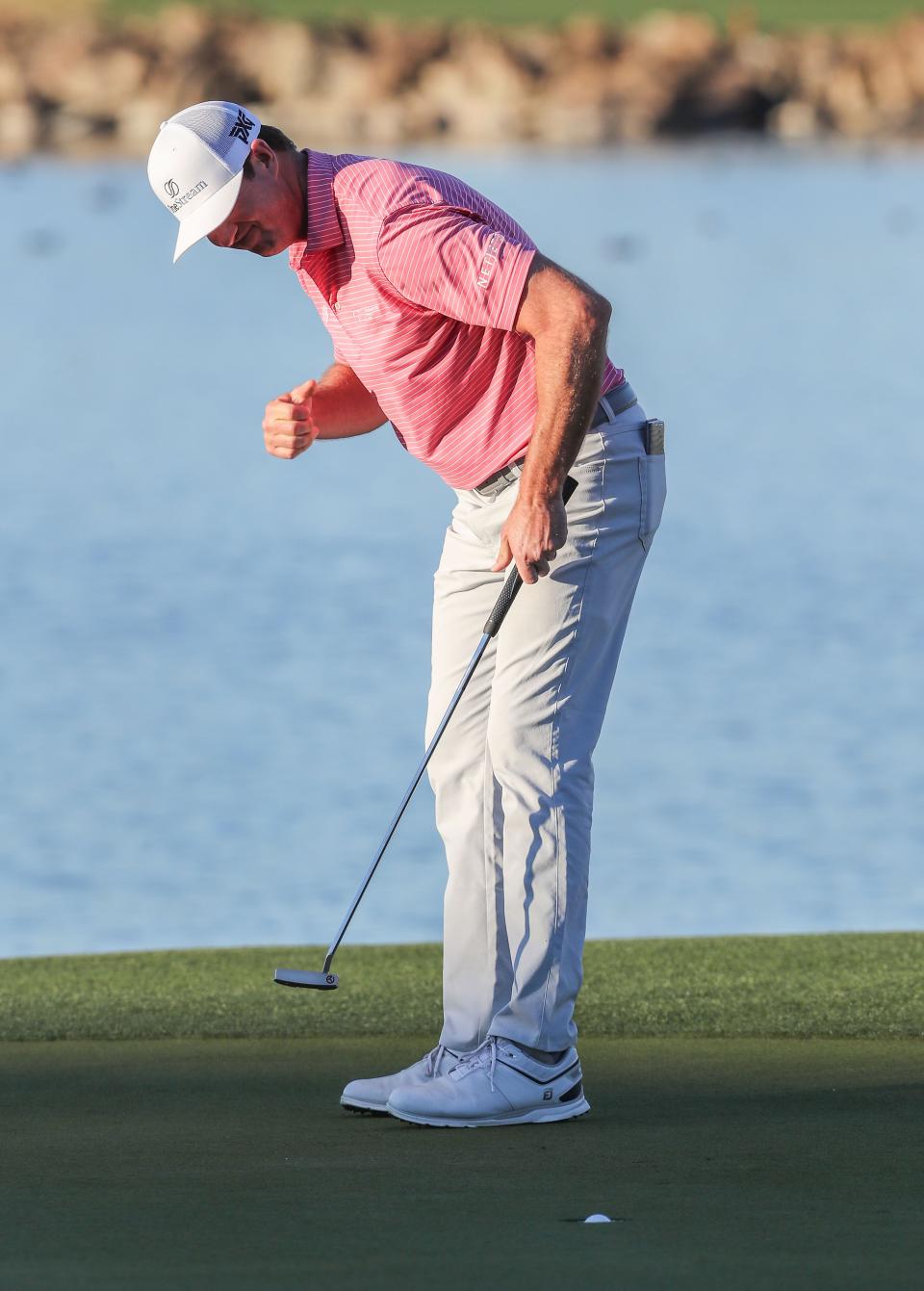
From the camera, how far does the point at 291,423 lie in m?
4.17

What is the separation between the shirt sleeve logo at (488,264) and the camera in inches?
141

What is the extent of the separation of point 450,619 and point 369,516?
57.4 ft

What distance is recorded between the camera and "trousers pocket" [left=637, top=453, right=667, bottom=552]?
3889 mm

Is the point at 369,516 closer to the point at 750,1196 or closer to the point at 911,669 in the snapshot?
the point at 911,669

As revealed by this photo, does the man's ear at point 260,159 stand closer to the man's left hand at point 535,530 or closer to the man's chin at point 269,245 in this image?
the man's chin at point 269,245

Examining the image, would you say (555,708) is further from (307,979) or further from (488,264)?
(488,264)

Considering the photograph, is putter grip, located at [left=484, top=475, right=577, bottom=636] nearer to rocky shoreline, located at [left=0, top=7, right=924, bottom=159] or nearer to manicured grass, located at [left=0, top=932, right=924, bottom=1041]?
manicured grass, located at [left=0, top=932, right=924, bottom=1041]

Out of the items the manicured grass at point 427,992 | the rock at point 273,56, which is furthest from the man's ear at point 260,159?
the rock at point 273,56

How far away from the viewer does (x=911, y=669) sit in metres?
15.2

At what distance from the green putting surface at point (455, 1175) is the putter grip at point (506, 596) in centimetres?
72

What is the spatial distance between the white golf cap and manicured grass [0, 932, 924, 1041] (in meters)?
1.50

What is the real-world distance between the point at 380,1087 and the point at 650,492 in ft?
3.11

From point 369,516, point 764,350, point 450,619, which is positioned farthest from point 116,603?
point 764,350

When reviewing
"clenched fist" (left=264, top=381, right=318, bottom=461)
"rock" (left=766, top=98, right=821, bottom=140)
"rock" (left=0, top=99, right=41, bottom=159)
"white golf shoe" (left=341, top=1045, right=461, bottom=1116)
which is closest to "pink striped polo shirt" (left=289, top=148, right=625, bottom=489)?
"clenched fist" (left=264, top=381, right=318, bottom=461)
